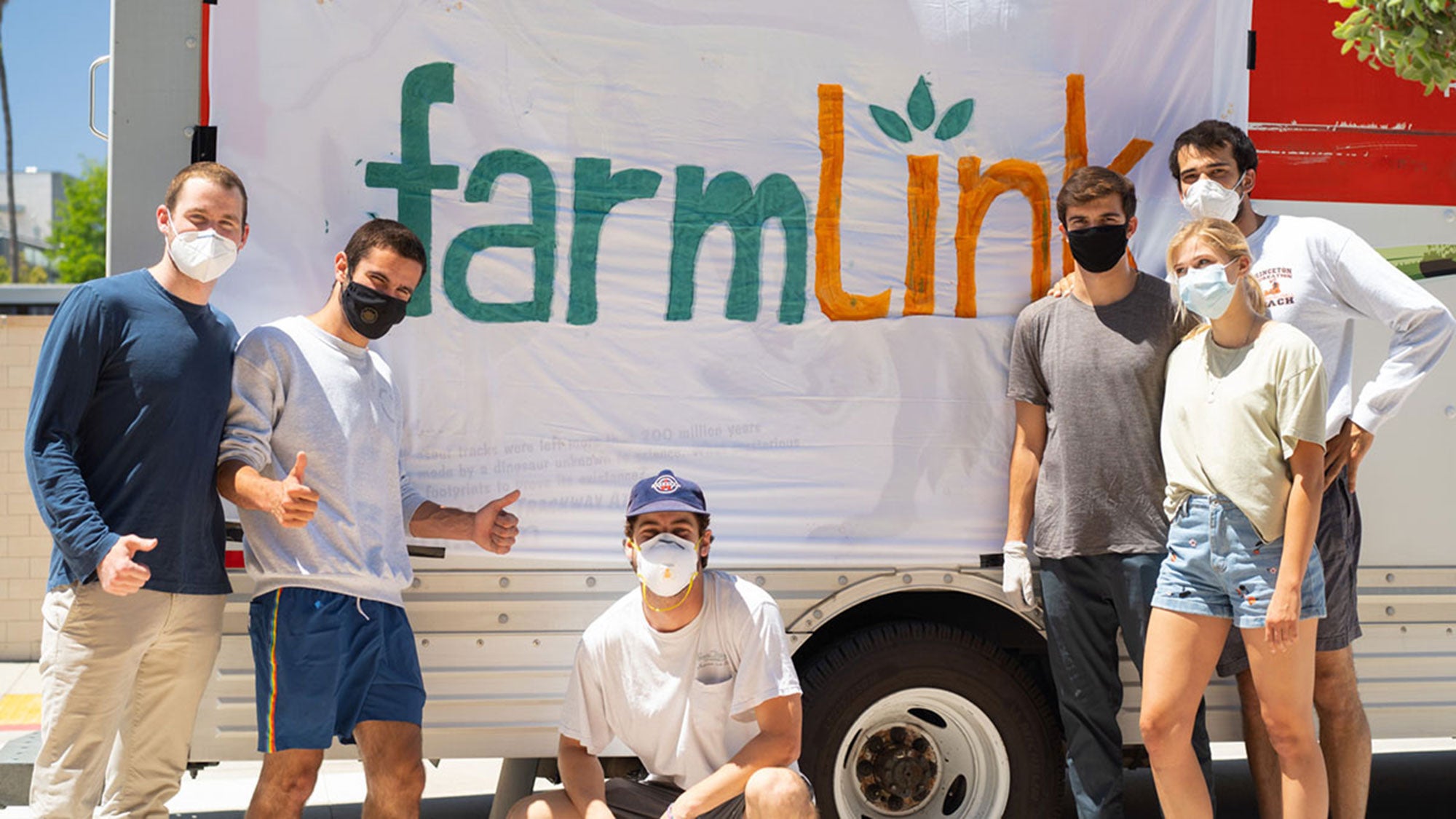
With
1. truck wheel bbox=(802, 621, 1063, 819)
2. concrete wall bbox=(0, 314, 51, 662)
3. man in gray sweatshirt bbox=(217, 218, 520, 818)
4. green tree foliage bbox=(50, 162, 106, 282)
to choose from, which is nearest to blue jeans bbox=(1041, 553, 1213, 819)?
truck wheel bbox=(802, 621, 1063, 819)

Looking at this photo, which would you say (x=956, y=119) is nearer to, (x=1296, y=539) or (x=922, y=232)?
(x=922, y=232)

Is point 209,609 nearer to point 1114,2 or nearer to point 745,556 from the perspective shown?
point 745,556

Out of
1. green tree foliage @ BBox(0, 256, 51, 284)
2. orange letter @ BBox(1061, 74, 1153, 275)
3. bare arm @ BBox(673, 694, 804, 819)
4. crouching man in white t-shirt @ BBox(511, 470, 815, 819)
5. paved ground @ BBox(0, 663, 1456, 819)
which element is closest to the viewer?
bare arm @ BBox(673, 694, 804, 819)

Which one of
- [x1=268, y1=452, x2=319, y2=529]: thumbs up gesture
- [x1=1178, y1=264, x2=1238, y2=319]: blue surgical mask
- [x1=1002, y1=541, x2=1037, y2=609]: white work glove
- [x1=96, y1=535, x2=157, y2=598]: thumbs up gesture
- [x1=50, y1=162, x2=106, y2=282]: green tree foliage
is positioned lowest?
[x1=1002, y1=541, x2=1037, y2=609]: white work glove

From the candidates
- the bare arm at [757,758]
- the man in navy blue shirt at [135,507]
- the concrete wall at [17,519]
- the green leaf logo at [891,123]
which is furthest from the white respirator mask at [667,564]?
the concrete wall at [17,519]

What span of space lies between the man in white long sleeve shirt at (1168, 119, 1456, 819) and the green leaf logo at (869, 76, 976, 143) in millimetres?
715

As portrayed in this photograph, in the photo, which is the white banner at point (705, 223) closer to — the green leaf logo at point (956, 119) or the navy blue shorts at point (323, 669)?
the green leaf logo at point (956, 119)

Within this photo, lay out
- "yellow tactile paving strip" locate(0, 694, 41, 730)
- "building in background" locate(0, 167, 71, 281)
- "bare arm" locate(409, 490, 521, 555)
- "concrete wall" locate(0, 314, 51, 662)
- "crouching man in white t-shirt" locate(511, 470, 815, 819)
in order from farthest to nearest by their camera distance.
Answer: "building in background" locate(0, 167, 71, 281) < "concrete wall" locate(0, 314, 51, 662) < "yellow tactile paving strip" locate(0, 694, 41, 730) < "bare arm" locate(409, 490, 521, 555) < "crouching man in white t-shirt" locate(511, 470, 815, 819)

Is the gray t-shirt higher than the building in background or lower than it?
lower

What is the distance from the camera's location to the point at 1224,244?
11.6 ft

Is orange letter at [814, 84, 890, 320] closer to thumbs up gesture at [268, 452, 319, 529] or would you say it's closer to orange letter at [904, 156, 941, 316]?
orange letter at [904, 156, 941, 316]

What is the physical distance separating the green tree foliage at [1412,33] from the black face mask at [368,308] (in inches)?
110

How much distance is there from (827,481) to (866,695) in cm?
71

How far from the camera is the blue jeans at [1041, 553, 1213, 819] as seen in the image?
399cm
